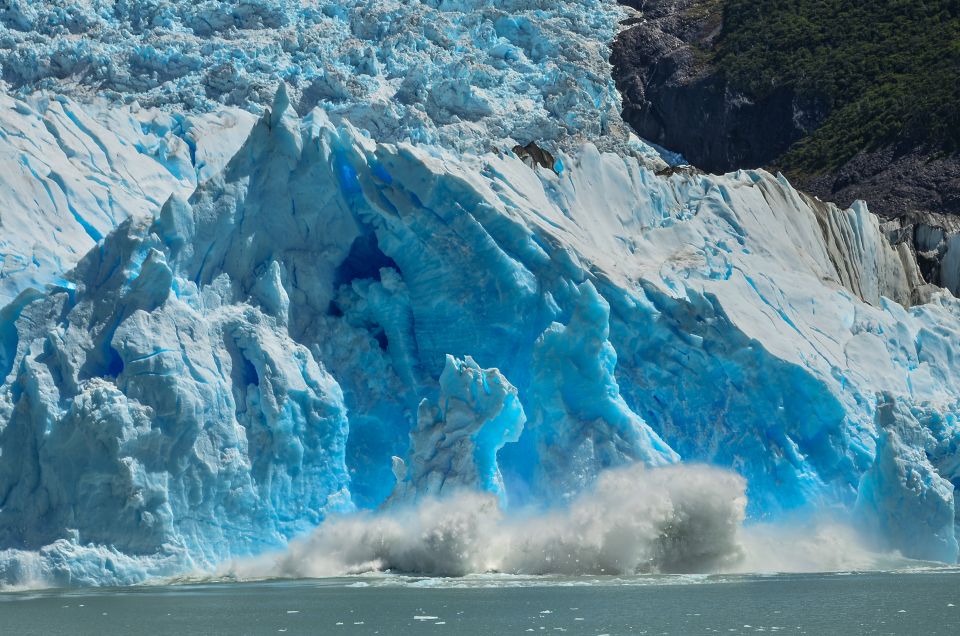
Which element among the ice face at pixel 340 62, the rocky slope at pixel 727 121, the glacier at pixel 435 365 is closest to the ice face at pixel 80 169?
the glacier at pixel 435 365

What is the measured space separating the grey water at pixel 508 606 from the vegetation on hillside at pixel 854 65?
2485 cm

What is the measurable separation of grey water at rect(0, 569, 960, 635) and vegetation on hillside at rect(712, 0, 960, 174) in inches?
978

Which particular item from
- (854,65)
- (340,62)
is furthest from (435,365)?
(854,65)

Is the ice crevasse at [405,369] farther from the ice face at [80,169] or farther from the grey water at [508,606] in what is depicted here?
the ice face at [80,169]

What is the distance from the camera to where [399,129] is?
123 ft

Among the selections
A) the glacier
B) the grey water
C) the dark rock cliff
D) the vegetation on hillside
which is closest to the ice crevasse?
the glacier

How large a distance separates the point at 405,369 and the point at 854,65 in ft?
96.8

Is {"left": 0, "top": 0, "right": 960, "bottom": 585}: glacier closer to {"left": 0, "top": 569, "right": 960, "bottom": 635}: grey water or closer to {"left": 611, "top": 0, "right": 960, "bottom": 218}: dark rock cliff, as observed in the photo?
{"left": 0, "top": 569, "right": 960, "bottom": 635}: grey water

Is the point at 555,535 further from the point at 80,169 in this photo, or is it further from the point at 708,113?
the point at 708,113

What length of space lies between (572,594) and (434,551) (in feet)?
10.2

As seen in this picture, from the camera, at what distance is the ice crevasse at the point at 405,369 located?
850 inches

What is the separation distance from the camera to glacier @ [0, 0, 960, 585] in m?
21.6

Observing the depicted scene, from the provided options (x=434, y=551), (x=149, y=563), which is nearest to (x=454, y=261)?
(x=434, y=551)

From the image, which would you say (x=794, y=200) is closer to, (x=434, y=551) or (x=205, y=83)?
(x=434, y=551)
